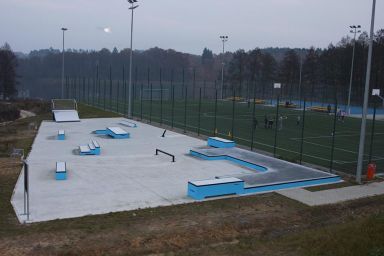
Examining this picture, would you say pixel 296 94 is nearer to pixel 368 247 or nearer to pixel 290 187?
pixel 290 187

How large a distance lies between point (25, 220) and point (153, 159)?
10.2 m

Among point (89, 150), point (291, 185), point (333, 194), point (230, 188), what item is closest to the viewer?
point (230, 188)

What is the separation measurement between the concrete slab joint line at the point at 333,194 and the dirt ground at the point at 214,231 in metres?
0.55

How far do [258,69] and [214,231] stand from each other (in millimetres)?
94754

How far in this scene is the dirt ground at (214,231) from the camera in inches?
388

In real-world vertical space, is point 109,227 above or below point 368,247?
below

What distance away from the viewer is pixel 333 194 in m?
16.3

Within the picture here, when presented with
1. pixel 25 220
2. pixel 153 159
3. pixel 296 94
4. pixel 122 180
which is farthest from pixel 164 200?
pixel 296 94

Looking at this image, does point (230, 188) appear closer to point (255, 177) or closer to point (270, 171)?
point (255, 177)

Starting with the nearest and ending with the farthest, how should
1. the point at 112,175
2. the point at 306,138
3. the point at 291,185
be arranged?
the point at 291,185 < the point at 112,175 < the point at 306,138

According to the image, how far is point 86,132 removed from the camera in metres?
32.5

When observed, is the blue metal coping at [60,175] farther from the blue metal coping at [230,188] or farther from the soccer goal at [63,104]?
the soccer goal at [63,104]

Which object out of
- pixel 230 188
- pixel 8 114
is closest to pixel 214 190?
pixel 230 188

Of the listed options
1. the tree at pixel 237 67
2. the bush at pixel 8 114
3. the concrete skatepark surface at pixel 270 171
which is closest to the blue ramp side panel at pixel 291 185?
the concrete skatepark surface at pixel 270 171
